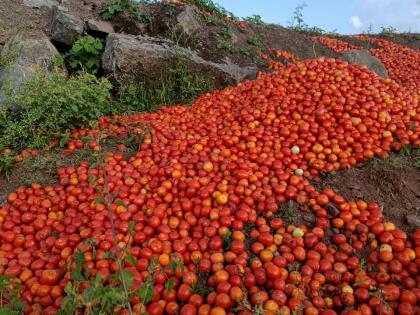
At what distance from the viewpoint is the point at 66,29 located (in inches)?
302

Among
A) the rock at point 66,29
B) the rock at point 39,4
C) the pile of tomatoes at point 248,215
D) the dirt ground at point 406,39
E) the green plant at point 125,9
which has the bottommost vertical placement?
the pile of tomatoes at point 248,215

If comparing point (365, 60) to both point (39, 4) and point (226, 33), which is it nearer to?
point (226, 33)

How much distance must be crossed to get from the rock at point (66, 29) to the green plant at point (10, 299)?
20.0 feet

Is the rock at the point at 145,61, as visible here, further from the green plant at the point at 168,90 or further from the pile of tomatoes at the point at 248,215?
the pile of tomatoes at the point at 248,215

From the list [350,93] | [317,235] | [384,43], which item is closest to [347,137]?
[350,93]

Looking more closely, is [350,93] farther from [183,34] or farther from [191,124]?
[183,34]

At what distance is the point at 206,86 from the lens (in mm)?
7422

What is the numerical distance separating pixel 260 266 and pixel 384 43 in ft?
40.8

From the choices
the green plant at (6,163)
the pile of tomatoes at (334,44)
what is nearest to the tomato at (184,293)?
the green plant at (6,163)

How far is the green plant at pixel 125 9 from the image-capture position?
850cm

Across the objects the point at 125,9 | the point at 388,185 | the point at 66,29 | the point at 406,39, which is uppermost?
the point at 406,39

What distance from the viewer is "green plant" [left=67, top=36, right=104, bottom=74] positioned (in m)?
7.38

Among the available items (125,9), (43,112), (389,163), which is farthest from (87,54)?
(389,163)

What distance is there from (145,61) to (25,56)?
2261mm
